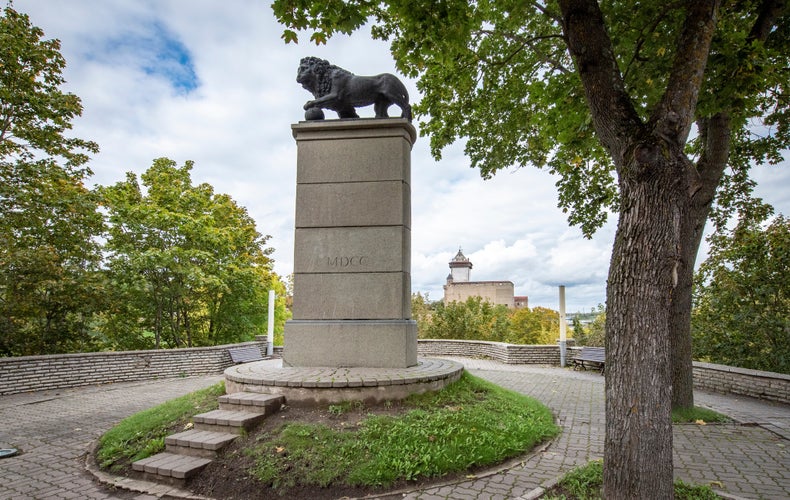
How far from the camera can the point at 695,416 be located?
261 inches

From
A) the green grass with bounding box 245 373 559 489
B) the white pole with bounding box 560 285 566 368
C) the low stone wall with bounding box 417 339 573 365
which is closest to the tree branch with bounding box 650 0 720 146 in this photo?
the green grass with bounding box 245 373 559 489

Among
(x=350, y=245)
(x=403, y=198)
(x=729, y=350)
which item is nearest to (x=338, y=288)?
(x=350, y=245)

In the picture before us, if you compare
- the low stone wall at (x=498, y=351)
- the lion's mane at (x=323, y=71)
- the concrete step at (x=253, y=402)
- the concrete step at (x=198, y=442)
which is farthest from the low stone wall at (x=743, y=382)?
the lion's mane at (x=323, y=71)

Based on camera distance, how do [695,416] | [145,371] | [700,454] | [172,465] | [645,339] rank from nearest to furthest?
[645,339] → [172,465] → [700,454] → [695,416] → [145,371]

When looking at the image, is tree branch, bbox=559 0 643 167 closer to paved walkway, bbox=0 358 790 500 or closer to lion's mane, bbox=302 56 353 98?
paved walkway, bbox=0 358 790 500

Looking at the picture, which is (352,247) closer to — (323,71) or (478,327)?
(323,71)

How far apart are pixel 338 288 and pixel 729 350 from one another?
9.45m

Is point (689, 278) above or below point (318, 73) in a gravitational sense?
below

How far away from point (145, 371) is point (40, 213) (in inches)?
183

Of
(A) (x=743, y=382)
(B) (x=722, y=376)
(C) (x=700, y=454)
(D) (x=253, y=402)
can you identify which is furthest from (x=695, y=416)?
(D) (x=253, y=402)

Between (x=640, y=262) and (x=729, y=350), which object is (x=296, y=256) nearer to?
(x=640, y=262)

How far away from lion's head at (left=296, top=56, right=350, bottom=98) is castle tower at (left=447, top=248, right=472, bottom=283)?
48364 mm

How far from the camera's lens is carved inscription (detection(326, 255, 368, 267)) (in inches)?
268

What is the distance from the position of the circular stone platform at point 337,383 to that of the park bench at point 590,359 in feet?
29.9
